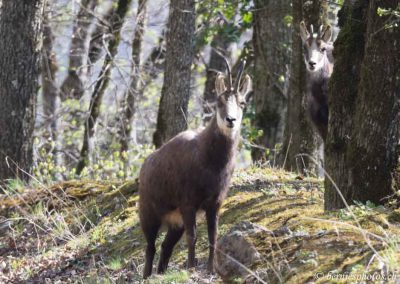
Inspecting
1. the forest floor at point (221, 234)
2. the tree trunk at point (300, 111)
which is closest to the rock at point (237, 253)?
the forest floor at point (221, 234)

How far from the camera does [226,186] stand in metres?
7.17

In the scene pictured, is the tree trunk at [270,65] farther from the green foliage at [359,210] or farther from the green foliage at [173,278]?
the green foliage at [173,278]

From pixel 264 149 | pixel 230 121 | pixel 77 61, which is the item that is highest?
pixel 77 61

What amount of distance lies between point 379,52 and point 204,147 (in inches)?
70.2

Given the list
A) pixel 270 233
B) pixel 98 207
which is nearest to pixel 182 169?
pixel 270 233

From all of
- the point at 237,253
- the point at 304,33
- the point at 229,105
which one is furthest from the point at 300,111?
the point at 237,253

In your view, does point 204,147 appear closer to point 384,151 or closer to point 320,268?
point 384,151

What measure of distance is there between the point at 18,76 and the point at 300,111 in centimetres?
404

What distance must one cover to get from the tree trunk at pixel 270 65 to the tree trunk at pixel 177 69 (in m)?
3.13

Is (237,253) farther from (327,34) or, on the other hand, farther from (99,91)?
(99,91)

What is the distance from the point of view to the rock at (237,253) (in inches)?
223

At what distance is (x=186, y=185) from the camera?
7.09m

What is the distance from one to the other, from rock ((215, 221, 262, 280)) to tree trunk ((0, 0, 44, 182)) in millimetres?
5675

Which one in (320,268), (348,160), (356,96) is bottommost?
(320,268)
